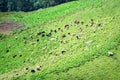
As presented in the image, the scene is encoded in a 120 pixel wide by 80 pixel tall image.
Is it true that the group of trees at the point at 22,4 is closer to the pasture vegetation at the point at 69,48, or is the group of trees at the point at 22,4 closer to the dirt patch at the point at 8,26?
the dirt patch at the point at 8,26

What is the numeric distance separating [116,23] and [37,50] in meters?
7.83

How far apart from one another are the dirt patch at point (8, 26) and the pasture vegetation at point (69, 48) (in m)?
2.58

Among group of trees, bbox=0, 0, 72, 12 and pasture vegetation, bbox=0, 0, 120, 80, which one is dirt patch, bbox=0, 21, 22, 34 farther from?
group of trees, bbox=0, 0, 72, 12

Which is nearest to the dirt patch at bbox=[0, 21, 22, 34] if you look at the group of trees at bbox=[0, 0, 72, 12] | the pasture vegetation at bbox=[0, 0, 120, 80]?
the pasture vegetation at bbox=[0, 0, 120, 80]

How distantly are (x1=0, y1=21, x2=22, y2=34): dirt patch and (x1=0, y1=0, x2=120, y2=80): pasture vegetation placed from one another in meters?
2.58

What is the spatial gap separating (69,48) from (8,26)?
1734 centimetres

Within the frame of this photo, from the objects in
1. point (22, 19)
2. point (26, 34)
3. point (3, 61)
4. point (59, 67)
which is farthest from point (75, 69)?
point (22, 19)

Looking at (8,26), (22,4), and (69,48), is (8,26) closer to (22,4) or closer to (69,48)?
(69,48)

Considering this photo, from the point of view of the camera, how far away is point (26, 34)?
118ft

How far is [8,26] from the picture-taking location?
139ft

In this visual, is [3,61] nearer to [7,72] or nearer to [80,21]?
[7,72]

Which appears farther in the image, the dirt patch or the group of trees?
the group of trees

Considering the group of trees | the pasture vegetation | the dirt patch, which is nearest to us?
the pasture vegetation

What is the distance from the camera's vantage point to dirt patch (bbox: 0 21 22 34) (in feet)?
133
